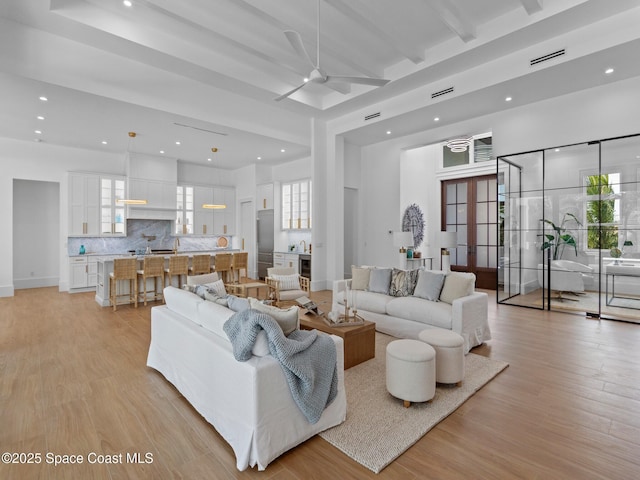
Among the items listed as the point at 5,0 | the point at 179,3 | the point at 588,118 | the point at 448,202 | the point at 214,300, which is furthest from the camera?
the point at 448,202

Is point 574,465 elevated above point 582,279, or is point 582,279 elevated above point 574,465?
point 582,279

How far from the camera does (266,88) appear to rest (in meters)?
5.74

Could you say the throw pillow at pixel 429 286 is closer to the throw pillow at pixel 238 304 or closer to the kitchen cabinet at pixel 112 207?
the throw pillow at pixel 238 304

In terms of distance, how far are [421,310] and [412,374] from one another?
157 cm

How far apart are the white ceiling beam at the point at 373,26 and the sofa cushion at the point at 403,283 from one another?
3280 mm

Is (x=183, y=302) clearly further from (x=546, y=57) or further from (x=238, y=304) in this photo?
(x=546, y=57)

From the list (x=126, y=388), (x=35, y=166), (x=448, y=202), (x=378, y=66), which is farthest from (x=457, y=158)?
(x=35, y=166)

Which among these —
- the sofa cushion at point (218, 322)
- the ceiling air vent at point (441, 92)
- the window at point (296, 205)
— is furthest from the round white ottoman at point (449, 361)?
the window at point (296, 205)

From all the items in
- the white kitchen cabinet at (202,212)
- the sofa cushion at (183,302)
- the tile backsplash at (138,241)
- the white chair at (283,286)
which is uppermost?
the white kitchen cabinet at (202,212)

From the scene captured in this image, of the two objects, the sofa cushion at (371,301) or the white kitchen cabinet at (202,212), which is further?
the white kitchen cabinet at (202,212)

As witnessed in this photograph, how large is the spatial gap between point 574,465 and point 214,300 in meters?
2.75

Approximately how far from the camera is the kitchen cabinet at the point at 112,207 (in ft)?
28.0

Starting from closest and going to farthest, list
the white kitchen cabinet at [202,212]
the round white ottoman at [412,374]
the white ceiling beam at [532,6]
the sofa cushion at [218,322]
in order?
1. the sofa cushion at [218,322]
2. the round white ottoman at [412,374]
3. the white ceiling beam at [532,6]
4. the white kitchen cabinet at [202,212]

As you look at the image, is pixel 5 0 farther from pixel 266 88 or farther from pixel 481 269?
pixel 481 269
